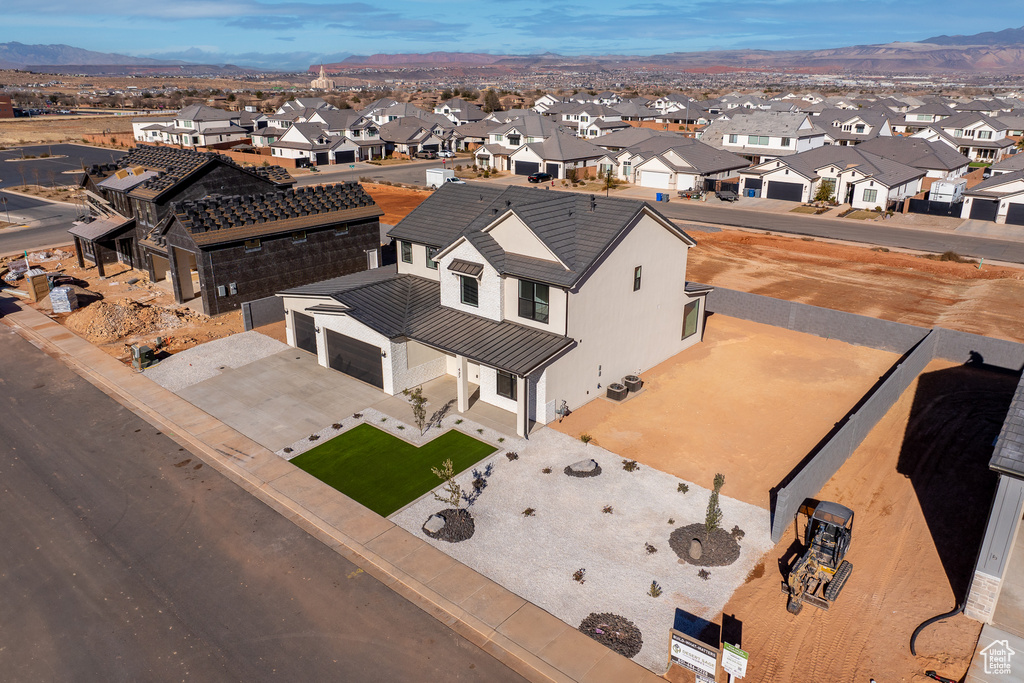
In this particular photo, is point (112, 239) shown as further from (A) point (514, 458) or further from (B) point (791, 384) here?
(B) point (791, 384)

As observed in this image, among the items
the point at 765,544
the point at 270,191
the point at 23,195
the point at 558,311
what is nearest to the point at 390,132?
the point at 23,195

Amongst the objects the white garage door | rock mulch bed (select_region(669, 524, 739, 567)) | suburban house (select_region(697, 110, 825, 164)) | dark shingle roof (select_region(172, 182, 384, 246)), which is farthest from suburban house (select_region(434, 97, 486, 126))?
rock mulch bed (select_region(669, 524, 739, 567))

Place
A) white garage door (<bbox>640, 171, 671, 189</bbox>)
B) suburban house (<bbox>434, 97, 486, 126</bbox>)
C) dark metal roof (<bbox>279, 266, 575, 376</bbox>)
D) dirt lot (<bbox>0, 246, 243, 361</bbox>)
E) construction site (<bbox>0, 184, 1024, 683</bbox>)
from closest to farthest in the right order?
construction site (<bbox>0, 184, 1024, 683</bbox>), dark metal roof (<bbox>279, 266, 575, 376</bbox>), dirt lot (<bbox>0, 246, 243, 361</bbox>), white garage door (<bbox>640, 171, 671, 189</bbox>), suburban house (<bbox>434, 97, 486, 126</bbox>)

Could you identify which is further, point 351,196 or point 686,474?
point 351,196

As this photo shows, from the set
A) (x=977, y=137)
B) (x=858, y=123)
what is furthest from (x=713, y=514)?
(x=858, y=123)

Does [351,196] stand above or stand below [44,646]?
above

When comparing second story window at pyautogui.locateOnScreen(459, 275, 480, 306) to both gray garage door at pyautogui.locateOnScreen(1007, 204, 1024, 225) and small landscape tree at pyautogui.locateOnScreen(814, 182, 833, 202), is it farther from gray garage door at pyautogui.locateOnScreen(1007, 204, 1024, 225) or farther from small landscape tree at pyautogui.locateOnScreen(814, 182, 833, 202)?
gray garage door at pyautogui.locateOnScreen(1007, 204, 1024, 225)

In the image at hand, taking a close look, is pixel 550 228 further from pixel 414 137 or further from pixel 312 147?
pixel 414 137
